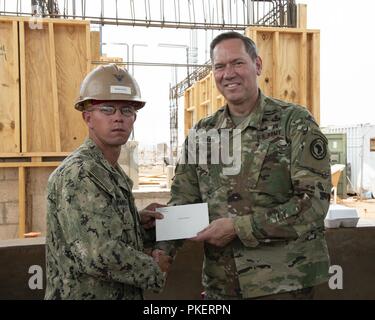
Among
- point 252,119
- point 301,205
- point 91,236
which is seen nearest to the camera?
point 91,236

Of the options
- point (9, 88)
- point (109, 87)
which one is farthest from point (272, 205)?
point (9, 88)

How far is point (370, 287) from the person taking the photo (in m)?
4.14

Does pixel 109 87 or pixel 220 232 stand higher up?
pixel 109 87

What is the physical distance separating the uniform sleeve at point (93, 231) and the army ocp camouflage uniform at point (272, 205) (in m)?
0.67

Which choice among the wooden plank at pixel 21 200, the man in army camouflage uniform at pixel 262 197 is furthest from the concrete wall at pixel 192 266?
the wooden plank at pixel 21 200

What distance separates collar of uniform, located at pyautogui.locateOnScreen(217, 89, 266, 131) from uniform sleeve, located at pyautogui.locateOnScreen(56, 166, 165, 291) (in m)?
1.01

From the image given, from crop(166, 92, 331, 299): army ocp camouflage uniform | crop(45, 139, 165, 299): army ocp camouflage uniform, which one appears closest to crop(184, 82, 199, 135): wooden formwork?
crop(166, 92, 331, 299): army ocp camouflage uniform

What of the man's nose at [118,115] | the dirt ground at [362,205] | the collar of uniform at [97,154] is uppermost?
the man's nose at [118,115]

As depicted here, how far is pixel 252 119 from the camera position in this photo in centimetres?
259

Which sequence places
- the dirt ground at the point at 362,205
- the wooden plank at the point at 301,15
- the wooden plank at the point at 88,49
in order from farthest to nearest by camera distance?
the dirt ground at the point at 362,205 < the wooden plank at the point at 301,15 < the wooden plank at the point at 88,49

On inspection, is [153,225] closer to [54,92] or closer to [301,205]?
[301,205]

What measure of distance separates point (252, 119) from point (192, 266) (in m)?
1.83

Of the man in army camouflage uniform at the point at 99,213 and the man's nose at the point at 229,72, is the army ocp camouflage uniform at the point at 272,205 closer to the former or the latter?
the man's nose at the point at 229,72

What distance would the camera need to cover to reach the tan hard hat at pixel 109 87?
7.29 feet
